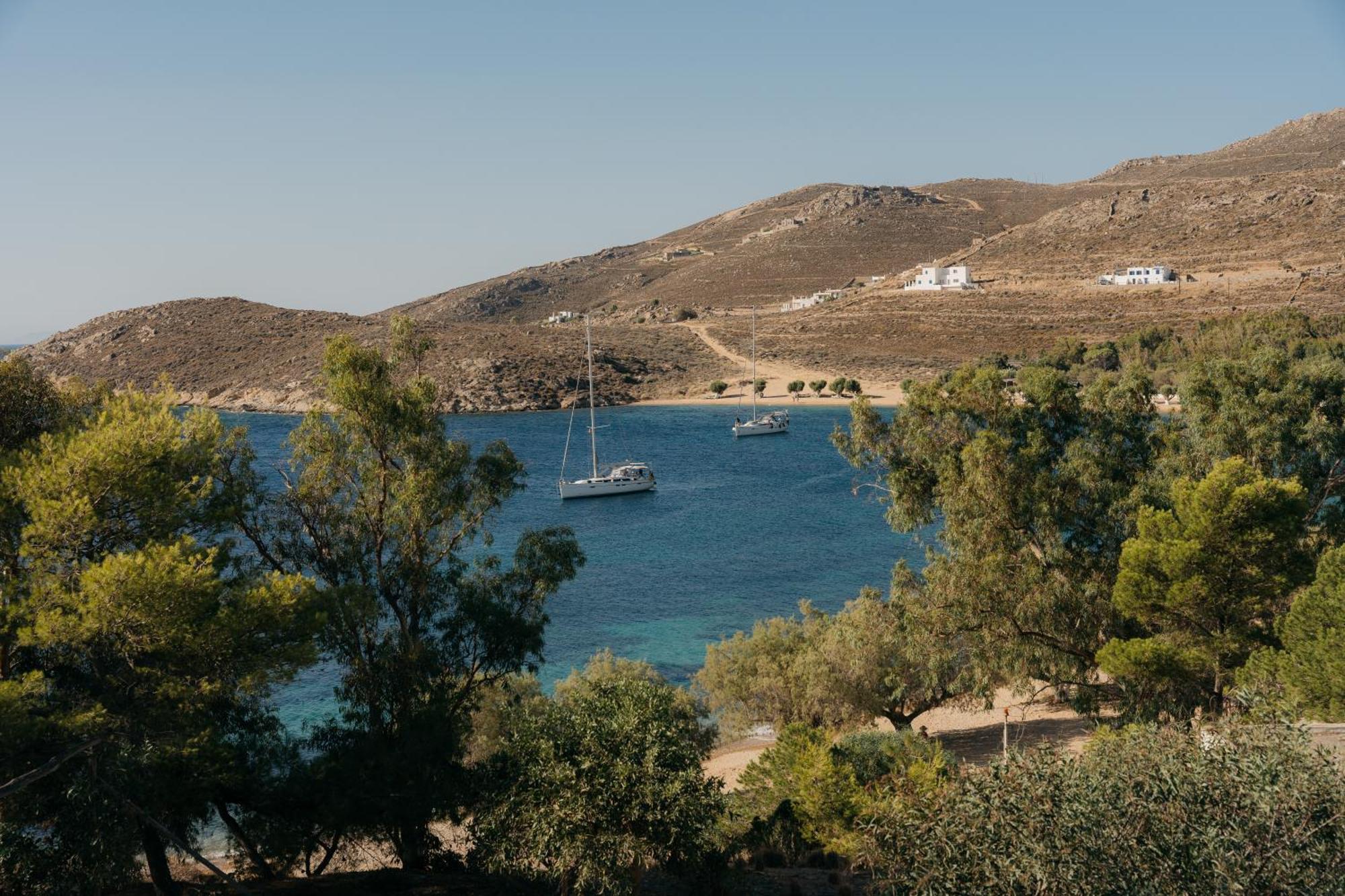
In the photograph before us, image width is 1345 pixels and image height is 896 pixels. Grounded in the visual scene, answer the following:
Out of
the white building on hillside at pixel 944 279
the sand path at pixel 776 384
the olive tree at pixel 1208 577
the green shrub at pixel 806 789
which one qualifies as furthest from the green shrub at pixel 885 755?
the white building on hillside at pixel 944 279

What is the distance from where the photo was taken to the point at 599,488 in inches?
2351

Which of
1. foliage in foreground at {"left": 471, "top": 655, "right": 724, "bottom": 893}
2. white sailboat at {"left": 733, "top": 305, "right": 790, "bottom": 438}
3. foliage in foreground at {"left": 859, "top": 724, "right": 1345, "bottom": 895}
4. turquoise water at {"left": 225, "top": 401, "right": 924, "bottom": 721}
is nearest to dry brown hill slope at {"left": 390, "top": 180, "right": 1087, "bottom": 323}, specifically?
white sailboat at {"left": 733, "top": 305, "right": 790, "bottom": 438}

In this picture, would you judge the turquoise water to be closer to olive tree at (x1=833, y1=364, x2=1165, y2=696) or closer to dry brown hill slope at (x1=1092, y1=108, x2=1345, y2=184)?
olive tree at (x1=833, y1=364, x2=1165, y2=696)

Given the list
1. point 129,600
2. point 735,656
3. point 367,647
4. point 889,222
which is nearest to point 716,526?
point 735,656

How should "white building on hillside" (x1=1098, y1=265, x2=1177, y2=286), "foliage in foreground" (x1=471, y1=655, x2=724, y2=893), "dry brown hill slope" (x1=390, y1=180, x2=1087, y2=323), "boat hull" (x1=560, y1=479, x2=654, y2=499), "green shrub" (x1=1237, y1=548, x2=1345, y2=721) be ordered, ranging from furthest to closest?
"dry brown hill slope" (x1=390, y1=180, x2=1087, y2=323), "white building on hillside" (x1=1098, y1=265, x2=1177, y2=286), "boat hull" (x1=560, y1=479, x2=654, y2=499), "green shrub" (x1=1237, y1=548, x2=1345, y2=721), "foliage in foreground" (x1=471, y1=655, x2=724, y2=893)

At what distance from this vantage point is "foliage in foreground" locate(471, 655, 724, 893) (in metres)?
12.1

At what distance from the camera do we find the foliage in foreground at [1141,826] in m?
8.58

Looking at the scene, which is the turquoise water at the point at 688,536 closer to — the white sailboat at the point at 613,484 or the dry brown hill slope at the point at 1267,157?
the white sailboat at the point at 613,484

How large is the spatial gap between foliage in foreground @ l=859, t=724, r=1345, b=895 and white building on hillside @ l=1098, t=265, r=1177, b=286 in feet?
309

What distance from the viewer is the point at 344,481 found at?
16.0 metres

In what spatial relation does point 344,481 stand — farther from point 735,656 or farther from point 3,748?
point 735,656

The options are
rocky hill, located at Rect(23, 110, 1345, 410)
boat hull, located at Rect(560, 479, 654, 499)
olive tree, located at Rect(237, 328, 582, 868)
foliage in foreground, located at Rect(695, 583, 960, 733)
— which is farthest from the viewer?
rocky hill, located at Rect(23, 110, 1345, 410)

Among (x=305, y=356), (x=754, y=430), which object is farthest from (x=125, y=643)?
(x=305, y=356)

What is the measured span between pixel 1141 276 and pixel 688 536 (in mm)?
66889
